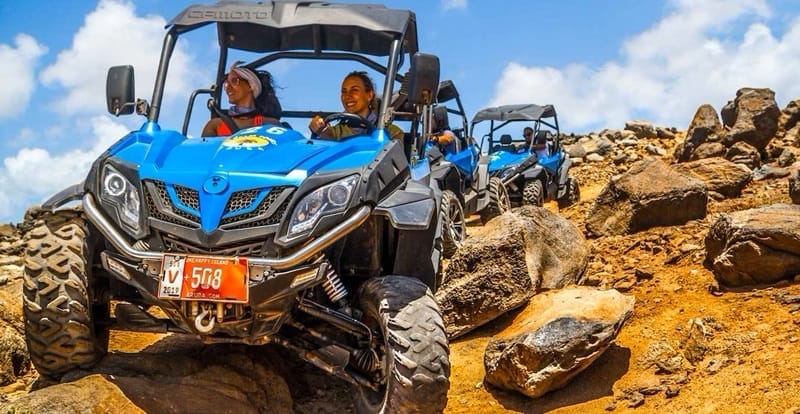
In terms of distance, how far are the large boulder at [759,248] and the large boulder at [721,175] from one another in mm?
3577

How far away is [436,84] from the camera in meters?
5.06

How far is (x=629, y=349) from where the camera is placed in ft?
18.9

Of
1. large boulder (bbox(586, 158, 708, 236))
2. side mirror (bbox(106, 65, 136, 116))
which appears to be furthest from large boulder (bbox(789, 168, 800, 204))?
side mirror (bbox(106, 65, 136, 116))

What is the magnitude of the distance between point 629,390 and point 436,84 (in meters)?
2.24

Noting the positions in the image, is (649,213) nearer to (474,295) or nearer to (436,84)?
(474,295)

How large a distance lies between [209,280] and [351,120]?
1871mm

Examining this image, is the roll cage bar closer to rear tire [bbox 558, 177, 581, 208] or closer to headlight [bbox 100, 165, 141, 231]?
headlight [bbox 100, 165, 141, 231]

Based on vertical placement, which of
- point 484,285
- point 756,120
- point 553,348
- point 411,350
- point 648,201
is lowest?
point 553,348

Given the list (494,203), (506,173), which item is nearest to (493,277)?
(494,203)

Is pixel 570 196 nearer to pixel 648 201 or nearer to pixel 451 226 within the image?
pixel 648 201

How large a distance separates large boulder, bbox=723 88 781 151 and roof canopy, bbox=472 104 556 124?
370 cm

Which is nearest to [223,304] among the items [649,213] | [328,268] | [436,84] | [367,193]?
[328,268]

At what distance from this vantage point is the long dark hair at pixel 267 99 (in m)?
5.77

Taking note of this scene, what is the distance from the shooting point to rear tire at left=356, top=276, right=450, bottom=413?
13.1 feet
